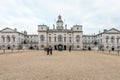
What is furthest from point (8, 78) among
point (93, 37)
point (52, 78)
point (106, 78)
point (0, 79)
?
point (93, 37)

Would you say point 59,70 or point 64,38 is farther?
point 64,38

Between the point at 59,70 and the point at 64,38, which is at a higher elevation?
the point at 64,38

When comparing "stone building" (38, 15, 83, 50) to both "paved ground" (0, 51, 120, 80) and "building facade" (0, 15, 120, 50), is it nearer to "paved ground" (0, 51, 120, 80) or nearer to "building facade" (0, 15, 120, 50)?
"building facade" (0, 15, 120, 50)

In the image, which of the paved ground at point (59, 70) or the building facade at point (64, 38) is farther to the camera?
the building facade at point (64, 38)

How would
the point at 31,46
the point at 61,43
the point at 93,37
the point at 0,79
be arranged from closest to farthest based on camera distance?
the point at 0,79 → the point at 61,43 → the point at 31,46 → the point at 93,37

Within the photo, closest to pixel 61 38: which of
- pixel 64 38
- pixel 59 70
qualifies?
pixel 64 38

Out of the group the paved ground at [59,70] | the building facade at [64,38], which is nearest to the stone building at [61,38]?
the building facade at [64,38]

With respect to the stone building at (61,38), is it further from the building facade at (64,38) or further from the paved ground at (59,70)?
the paved ground at (59,70)

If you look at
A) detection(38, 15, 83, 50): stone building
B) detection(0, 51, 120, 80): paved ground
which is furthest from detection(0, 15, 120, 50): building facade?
detection(0, 51, 120, 80): paved ground

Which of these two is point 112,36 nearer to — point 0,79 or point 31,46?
point 31,46

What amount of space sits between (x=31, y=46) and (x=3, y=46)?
16.1 metres

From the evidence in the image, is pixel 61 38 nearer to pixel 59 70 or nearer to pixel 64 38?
pixel 64 38

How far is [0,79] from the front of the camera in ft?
27.7

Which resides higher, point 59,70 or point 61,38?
point 61,38
